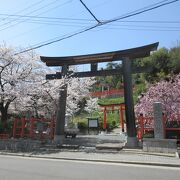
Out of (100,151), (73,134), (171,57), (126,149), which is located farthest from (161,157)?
(171,57)

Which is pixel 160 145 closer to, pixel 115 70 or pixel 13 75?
pixel 115 70

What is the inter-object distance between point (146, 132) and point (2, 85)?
35.6 ft

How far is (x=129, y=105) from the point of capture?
18.3 meters

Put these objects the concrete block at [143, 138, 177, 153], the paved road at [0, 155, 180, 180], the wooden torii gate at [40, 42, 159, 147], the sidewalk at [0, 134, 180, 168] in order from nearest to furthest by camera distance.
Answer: the paved road at [0, 155, 180, 180] < the sidewalk at [0, 134, 180, 168] < the concrete block at [143, 138, 177, 153] < the wooden torii gate at [40, 42, 159, 147]

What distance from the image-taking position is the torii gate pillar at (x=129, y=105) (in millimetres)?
17703

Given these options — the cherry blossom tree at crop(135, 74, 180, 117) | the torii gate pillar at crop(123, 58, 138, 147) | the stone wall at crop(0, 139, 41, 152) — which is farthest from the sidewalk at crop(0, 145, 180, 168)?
the cherry blossom tree at crop(135, 74, 180, 117)

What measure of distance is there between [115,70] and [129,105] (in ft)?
8.46

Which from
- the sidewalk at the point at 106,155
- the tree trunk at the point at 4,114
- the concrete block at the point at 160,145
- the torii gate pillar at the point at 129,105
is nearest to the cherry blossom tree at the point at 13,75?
the tree trunk at the point at 4,114

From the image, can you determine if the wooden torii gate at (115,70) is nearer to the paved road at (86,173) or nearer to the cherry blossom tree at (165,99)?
the cherry blossom tree at (165,99)

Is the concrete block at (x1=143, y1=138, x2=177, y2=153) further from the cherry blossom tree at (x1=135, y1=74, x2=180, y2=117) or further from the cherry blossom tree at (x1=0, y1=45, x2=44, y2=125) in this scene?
the cherry blossom tree at (x1=0, y1=45, x2=44, y2=125)

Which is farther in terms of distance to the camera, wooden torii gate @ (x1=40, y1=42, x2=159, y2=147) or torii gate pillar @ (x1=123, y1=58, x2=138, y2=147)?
wooden torii gate @ (x1=40, y1=42, x2=159, y2=147)

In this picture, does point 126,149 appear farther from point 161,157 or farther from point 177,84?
point 177,84

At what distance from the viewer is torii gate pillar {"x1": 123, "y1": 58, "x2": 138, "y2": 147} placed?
58.1 ft

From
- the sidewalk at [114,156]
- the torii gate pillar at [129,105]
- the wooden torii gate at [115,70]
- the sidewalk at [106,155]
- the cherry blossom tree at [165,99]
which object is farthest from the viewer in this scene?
the cherry blossom tree at [165,99]
